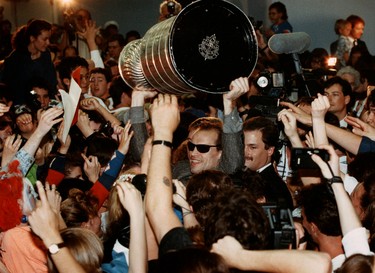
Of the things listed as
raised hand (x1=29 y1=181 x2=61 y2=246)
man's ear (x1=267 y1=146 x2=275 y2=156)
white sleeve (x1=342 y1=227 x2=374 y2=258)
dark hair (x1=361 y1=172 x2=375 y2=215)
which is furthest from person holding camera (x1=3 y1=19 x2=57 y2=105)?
white sleeve (x1=342 y1=227 x2=374 y2=258)

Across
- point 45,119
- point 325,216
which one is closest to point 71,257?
point 325,216

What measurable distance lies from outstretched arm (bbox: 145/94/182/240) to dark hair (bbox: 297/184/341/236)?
2.80 feet

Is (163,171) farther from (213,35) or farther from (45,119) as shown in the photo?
(45,119)

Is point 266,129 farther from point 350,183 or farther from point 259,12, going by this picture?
point 259,12

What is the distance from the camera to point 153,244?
3.44 metres

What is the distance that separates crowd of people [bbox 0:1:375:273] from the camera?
2.82 m

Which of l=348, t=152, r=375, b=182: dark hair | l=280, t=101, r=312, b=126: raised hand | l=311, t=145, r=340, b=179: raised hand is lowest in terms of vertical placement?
l=348, t=152, r=375, b=182: dark hair

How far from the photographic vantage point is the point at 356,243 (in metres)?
3.20

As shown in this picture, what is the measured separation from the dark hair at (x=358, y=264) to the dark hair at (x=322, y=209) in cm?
59

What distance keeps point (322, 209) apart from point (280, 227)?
27.7 inches

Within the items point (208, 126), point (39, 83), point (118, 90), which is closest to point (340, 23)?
point (118, 90)

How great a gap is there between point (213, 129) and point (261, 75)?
1.46ft

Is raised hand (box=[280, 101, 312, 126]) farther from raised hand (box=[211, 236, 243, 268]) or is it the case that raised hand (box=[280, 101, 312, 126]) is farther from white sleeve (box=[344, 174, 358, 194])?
raised hand (box=[211, 236, 243, 268])

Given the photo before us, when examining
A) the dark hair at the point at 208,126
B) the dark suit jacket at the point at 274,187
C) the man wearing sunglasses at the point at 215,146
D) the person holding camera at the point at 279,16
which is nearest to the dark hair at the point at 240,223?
the dark suit jacket at the point at 274,187
